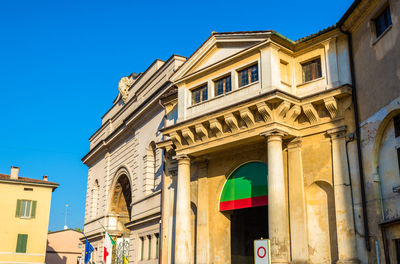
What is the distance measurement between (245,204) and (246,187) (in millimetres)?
745

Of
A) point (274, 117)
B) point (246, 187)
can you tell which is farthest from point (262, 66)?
point (246, 187)

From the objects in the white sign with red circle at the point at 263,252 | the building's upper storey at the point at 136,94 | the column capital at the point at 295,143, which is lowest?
the white sign with red circle at the point at 263,252

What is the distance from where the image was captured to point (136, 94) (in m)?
34.7

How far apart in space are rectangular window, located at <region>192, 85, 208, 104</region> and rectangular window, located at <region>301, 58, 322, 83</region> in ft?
15.8

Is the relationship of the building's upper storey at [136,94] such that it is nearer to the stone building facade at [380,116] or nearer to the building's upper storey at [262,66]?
the building's upper storey at [262,66]

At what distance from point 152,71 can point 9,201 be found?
22108 millimetres

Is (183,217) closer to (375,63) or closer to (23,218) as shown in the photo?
(375,63)

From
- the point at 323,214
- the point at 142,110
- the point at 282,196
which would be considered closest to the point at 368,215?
the point at 323,214

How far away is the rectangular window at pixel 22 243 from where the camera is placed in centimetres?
4428

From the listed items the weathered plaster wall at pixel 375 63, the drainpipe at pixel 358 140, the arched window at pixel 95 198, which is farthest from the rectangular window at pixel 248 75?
the arched window at pixel 95 198

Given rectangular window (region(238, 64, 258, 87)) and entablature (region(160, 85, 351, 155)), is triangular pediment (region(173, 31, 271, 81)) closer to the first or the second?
rectangular window (region(238, 64, 258, 87))

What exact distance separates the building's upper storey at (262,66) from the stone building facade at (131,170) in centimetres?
546

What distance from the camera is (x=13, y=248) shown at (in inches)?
1732

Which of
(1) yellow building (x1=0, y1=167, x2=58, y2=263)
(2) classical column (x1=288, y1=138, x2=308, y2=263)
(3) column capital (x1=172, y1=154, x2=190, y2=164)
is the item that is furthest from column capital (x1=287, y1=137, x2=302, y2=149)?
(1) yellow building (x1=0, y1=167, x2=58, y2=263)
